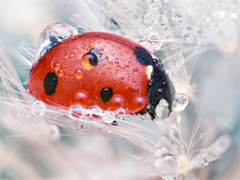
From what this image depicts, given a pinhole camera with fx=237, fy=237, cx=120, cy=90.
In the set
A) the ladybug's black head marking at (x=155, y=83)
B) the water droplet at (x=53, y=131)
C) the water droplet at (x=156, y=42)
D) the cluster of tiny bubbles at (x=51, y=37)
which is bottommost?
the water droplet at (x=53, y=131)

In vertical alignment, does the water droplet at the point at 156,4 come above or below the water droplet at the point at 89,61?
above

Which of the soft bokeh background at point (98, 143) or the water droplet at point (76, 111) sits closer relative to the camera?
the water droplet at point (76, 111)

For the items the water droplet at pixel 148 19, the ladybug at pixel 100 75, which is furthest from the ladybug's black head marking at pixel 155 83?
the water droplet at pixel 148 19

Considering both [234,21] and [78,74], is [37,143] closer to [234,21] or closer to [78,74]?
[78,74]

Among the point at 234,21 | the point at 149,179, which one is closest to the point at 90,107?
the point at 149,179

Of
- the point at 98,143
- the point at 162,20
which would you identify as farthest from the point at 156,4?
the point at 98,143

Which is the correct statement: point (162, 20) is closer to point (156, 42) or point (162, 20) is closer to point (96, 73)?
point (156, 42)

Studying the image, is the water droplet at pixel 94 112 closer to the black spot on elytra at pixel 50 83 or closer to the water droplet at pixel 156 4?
the black spot on elytra at pixel 50 83
